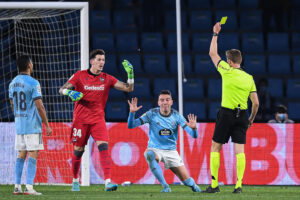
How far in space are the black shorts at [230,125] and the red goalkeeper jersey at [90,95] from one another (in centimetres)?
158

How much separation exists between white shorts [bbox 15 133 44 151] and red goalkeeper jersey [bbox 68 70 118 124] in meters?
0.82

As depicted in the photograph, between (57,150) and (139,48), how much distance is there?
4.94 m

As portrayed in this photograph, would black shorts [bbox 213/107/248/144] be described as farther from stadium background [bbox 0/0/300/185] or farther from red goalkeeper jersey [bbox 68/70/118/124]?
stadium background [bbox 0/0/300/185]

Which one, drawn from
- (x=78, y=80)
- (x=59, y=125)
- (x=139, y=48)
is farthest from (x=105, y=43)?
(x=78, y=80)

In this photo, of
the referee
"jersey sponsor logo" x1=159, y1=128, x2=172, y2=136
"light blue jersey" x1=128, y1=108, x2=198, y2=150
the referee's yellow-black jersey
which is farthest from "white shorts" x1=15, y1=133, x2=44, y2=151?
the referee's yellow-black jersey

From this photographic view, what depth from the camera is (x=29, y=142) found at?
8008 mm

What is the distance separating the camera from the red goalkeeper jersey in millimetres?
8672

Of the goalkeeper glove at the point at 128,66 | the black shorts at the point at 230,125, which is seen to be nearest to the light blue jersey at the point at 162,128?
the goalkeeper glove at the point at 128,66

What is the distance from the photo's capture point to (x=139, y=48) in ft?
50.3

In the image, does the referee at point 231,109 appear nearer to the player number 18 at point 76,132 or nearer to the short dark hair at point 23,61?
the player number 18 at point 76,132

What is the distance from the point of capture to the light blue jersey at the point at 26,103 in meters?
8.03

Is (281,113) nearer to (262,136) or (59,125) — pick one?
(262,136)

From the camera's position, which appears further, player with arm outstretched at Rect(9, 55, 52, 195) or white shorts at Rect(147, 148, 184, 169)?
white shorts at Rect(147, 148, 184, 169)

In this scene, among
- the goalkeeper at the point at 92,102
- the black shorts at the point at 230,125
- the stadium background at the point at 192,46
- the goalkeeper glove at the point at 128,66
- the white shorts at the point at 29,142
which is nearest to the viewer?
the white shorts at the point at 29,142
